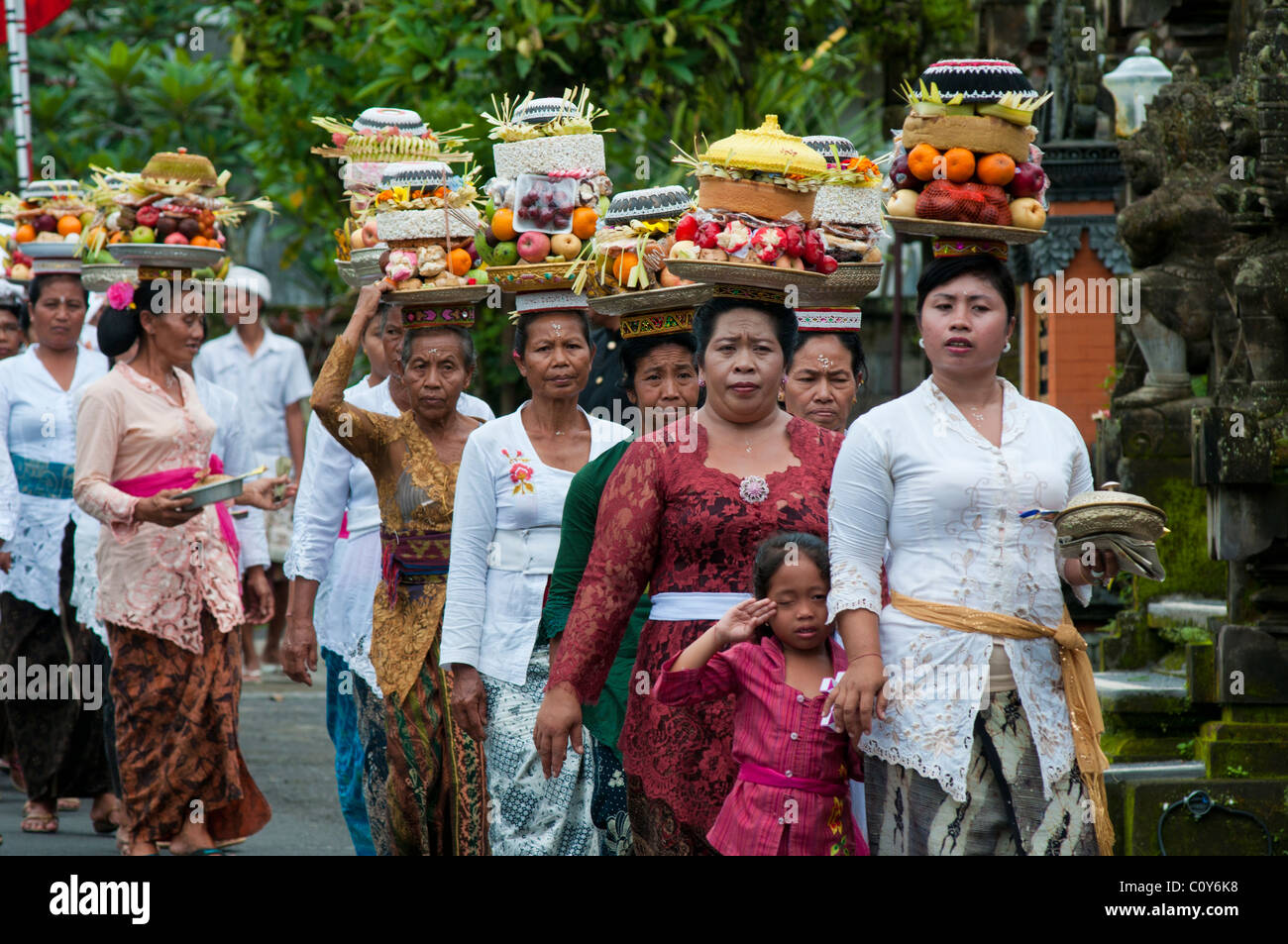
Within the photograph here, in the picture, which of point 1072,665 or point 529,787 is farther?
point 529,787

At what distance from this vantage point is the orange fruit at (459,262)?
637cm

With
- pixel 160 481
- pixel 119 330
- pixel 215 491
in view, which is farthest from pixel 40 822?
pixel 119 330

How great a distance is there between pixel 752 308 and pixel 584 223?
1.47 metres

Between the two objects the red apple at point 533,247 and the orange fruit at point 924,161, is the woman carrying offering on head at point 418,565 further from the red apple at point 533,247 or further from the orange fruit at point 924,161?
the orange fruit at point 924,161

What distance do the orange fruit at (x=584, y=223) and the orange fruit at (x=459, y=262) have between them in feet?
1.34

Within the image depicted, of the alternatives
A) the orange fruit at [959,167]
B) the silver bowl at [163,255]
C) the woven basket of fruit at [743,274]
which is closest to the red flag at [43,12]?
the silver bowl at [163,255]

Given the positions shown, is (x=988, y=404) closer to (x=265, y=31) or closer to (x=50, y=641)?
(x=50, y=641)

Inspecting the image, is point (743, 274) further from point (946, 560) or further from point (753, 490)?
point (946, 560)

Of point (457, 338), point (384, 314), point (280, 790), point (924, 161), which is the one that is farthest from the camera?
point (280, 790)

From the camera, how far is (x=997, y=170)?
4621 millimetres

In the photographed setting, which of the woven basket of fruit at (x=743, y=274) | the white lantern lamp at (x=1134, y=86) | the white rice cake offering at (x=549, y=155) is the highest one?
the white lantern lamp at (x=1134, y=86)

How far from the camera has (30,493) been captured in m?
8.93

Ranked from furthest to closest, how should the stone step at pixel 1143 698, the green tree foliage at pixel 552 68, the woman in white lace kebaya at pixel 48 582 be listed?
1. the green tree foliage at pixel 552 68
2. the woman in white lace kebaya at pixel 48 582
3. the stone step at pixel 1143 698
